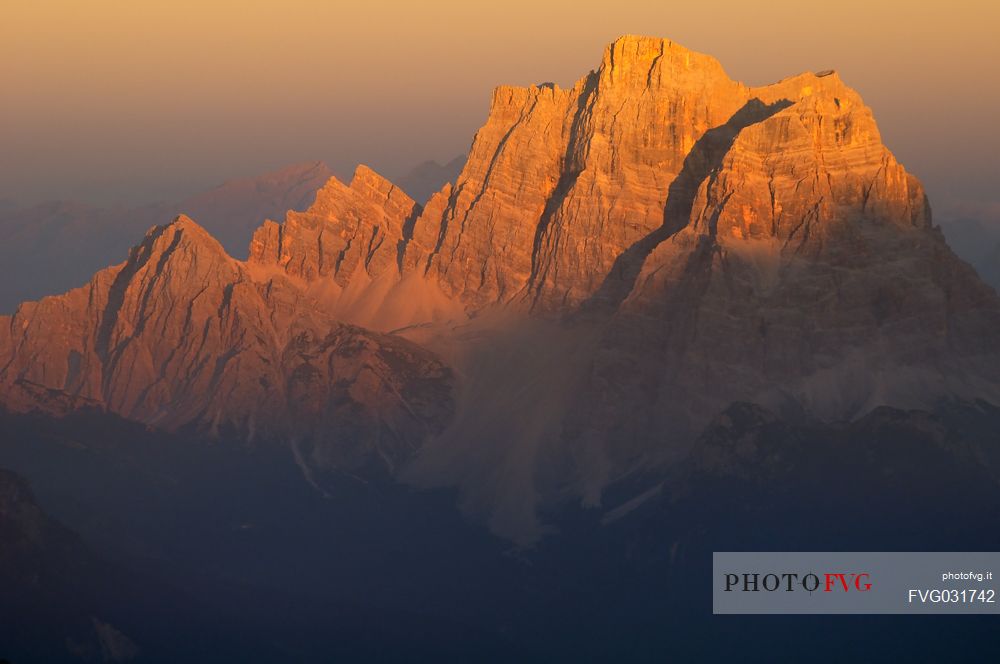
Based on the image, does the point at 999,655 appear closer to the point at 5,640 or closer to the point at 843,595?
the point at 843,595

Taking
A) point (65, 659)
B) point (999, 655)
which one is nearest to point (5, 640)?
point (65, 659)

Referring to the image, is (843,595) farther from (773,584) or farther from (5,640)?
(5,640)

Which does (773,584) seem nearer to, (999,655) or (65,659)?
(999,655)

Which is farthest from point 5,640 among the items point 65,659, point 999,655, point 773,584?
point 999,655

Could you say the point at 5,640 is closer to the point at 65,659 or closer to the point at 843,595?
the point at 65,659

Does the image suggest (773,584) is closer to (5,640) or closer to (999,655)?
(999,655)

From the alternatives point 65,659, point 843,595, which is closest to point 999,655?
point 843,595
